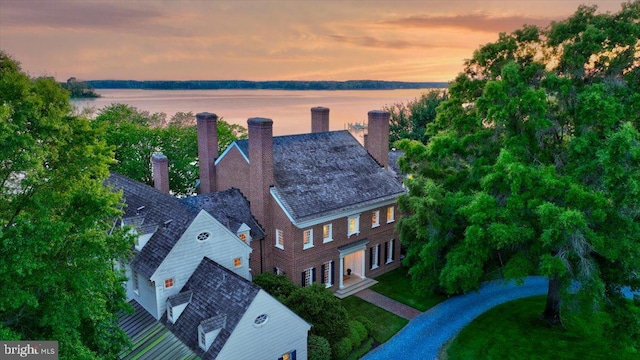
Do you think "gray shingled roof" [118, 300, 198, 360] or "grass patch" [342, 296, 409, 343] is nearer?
"gray shingled roof" [118, 300, 198, 360]

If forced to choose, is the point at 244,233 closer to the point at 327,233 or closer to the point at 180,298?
the point at 327,233

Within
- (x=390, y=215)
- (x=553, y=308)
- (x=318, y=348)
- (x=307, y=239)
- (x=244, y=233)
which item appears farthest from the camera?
(x=390, y=215)

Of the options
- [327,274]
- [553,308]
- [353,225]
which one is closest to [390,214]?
[353,225]

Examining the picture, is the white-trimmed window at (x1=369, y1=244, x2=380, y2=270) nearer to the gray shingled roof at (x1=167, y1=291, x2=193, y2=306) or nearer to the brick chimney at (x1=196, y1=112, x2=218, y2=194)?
the brick chimney at (x1=196, y1=112, x2=218, y2=194)

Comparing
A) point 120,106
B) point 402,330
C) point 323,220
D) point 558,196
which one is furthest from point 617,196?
point 120,106

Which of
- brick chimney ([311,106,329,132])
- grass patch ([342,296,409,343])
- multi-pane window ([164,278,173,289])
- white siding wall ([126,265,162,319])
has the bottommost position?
grass patch ([342,296,409,343])

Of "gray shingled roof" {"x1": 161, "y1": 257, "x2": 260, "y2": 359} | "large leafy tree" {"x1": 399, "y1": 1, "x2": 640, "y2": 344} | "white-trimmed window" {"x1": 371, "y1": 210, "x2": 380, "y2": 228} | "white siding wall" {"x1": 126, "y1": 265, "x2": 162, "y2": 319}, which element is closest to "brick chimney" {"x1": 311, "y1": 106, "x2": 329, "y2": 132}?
"white-trimmed window" {"x1": 371, "y1": 210, "x2": 380, "y2": 228}
